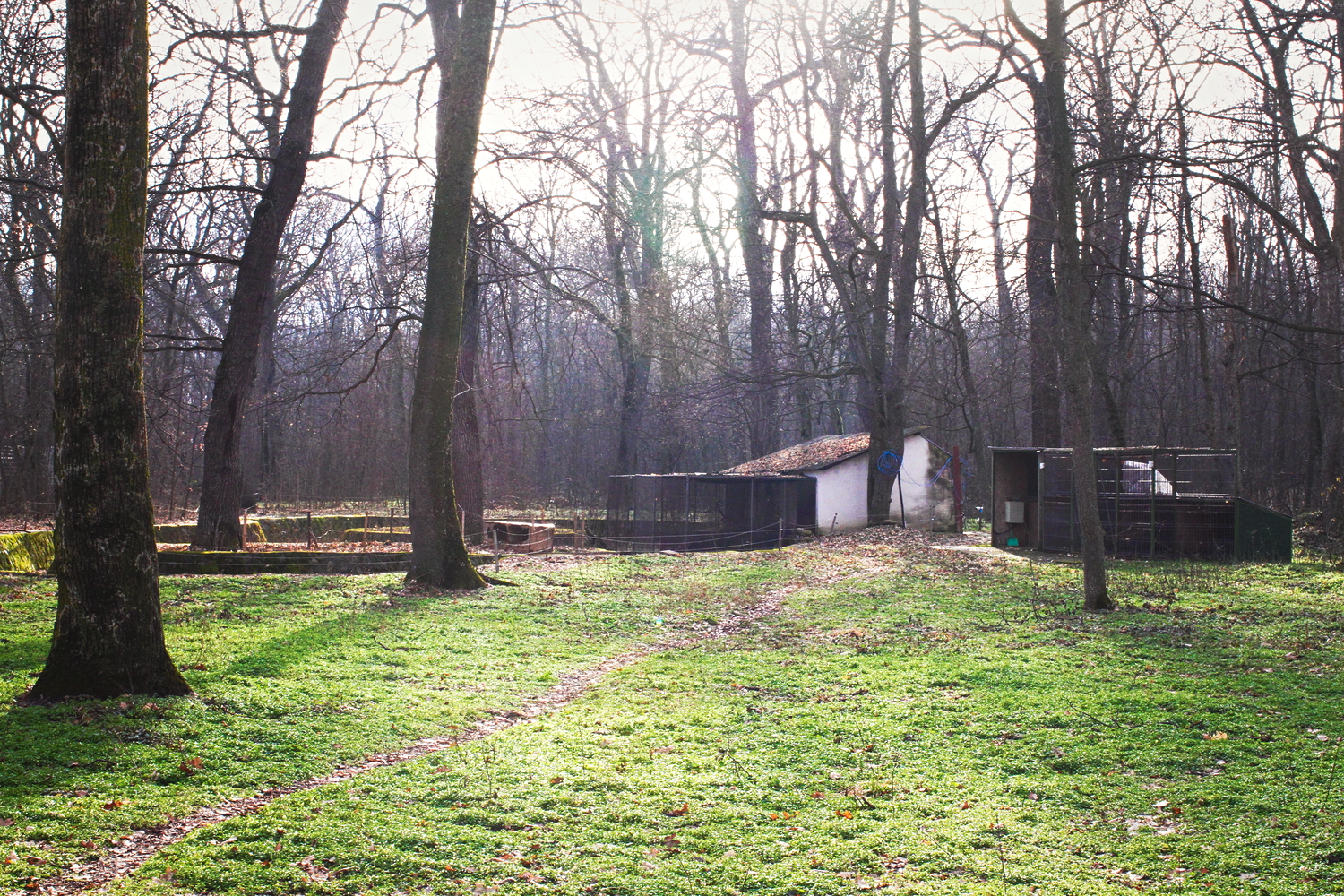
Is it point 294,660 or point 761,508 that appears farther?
point 761,508

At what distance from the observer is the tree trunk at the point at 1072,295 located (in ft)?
38.7

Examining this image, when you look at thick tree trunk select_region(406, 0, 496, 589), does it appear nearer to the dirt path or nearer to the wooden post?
the dirt path

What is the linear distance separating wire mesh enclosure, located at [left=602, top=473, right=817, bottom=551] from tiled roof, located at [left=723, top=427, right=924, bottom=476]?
1330 millimetres

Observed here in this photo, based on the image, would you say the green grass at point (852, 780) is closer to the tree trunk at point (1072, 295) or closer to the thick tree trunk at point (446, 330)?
the tree trunk at point (1072, 295)

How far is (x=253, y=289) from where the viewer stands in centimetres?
1498

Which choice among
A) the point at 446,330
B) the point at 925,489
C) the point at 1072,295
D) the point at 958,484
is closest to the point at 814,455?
the point at 925,489

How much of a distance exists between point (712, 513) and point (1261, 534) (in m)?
11.9

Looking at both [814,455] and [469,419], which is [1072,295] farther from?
[814,455]

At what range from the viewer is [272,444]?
117 ft

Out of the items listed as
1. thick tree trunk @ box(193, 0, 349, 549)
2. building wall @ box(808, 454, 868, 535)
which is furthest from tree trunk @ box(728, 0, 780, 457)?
Answer: thick tree trunk @ box(193, 0, 349, 549)

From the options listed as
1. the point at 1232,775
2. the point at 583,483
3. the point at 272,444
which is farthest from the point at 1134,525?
the point at 272,444

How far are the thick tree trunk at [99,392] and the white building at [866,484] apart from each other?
2151 cm

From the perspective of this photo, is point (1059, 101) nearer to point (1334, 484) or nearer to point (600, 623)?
point (600, 623)

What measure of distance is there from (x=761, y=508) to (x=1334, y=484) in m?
12.3
